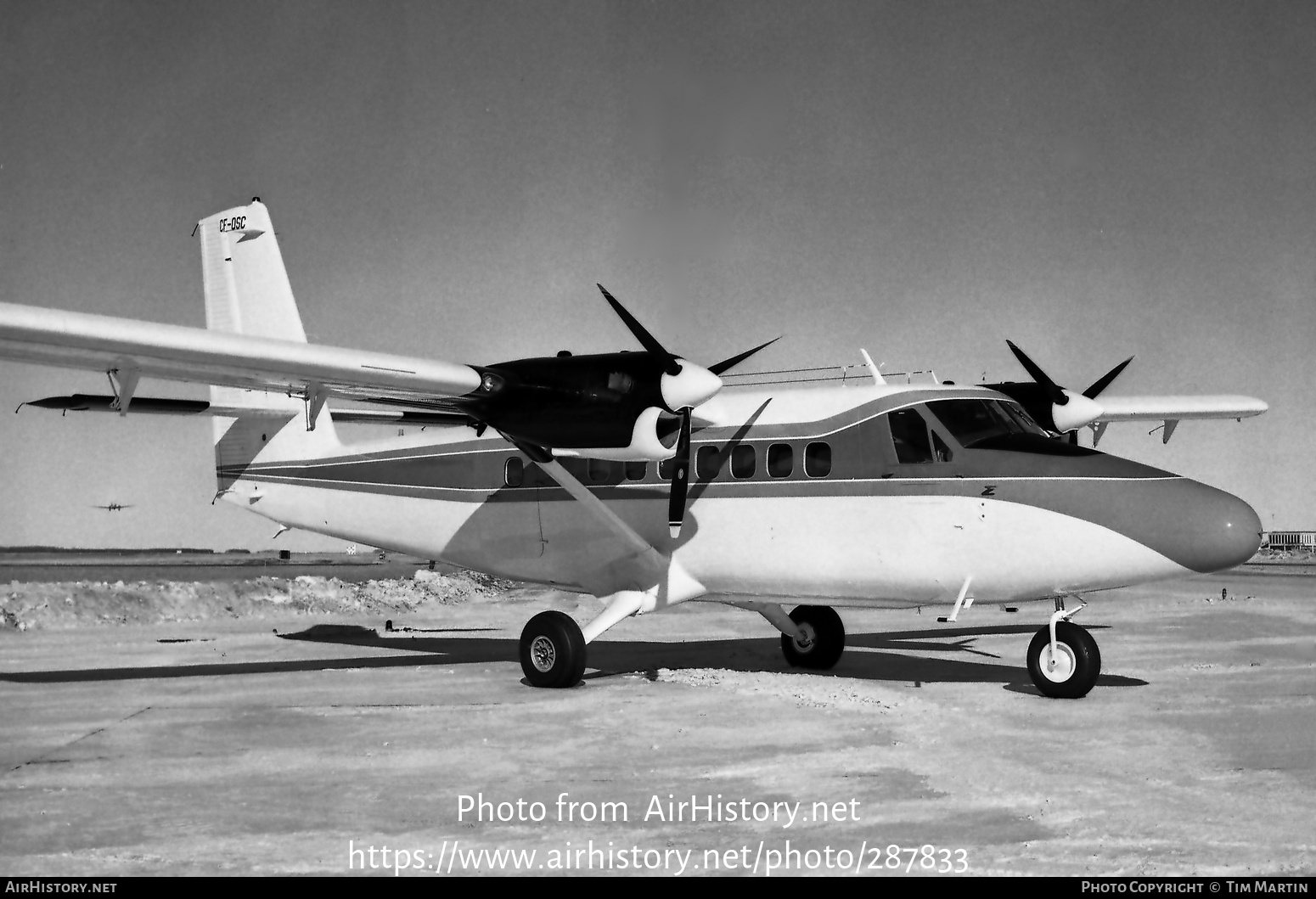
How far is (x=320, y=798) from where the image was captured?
7453mm

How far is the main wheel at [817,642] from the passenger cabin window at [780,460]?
8.75 ft

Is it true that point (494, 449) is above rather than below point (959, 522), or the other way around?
above

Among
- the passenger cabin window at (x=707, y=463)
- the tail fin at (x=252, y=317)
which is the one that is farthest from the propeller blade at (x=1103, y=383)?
the tail fin at (x=252, y=317)

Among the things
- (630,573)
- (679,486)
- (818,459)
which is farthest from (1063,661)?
(630,573)

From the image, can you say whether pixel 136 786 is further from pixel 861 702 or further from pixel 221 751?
pixel 861 702

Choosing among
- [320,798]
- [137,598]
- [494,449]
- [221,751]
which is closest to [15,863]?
[320,798]

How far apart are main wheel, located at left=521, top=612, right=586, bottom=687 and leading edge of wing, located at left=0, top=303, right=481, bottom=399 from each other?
287cm

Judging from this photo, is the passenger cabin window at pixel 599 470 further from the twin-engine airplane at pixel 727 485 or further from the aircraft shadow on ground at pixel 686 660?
the aircraft shadow on ground at pixel 686 660

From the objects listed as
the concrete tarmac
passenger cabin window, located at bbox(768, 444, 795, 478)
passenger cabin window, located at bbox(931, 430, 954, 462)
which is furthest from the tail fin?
passenger cabin window, located at bbox(931, 430, 954, 462)

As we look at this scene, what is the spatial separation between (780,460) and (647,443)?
182cm

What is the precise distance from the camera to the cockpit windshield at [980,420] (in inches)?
472

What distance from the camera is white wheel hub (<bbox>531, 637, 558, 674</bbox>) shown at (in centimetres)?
1308

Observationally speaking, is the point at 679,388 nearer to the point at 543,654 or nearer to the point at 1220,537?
the point at 543,654

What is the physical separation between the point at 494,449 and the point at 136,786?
788 centimetres
